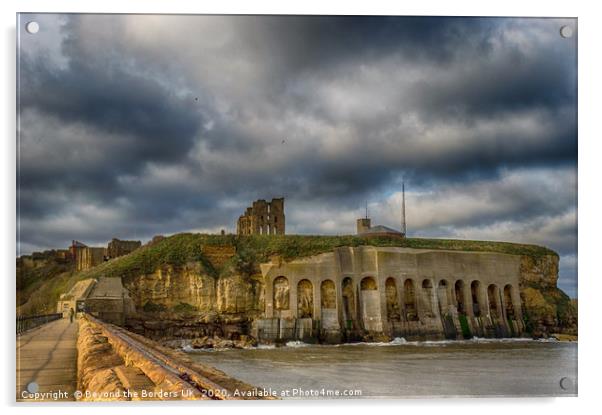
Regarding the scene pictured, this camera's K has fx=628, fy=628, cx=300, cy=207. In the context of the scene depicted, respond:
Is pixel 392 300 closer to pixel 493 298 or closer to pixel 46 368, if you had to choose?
pixel 493 298

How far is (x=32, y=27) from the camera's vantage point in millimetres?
9680

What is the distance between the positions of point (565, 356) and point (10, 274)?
9352 millimetres

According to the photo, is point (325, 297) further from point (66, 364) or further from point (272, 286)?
point (66, 364)

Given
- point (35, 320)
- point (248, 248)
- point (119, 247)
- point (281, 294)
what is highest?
point (119, 247)

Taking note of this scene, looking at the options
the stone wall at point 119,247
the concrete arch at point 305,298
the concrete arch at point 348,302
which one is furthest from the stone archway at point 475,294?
the stone wall at point 119,247

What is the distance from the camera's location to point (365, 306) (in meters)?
25.7

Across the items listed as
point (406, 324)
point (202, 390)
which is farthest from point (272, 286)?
point (202, 390)

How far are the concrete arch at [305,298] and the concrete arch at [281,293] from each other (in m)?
0.46

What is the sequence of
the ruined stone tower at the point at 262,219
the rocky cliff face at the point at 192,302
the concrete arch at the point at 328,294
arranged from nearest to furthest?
1. the ruined stone tower at the point at 262,219
2. the rocky cliff face at the point at 192,302
3. the concrete arch at the point at 328,294

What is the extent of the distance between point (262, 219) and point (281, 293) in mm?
3557

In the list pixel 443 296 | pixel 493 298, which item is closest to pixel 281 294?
pixel 443 296

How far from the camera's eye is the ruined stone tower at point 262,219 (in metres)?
21.1

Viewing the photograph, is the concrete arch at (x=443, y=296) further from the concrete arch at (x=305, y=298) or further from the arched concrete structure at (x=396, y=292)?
the concrete arch at (x=305, y=298)

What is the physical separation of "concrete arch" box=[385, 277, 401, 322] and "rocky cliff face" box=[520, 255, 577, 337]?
200 inches
